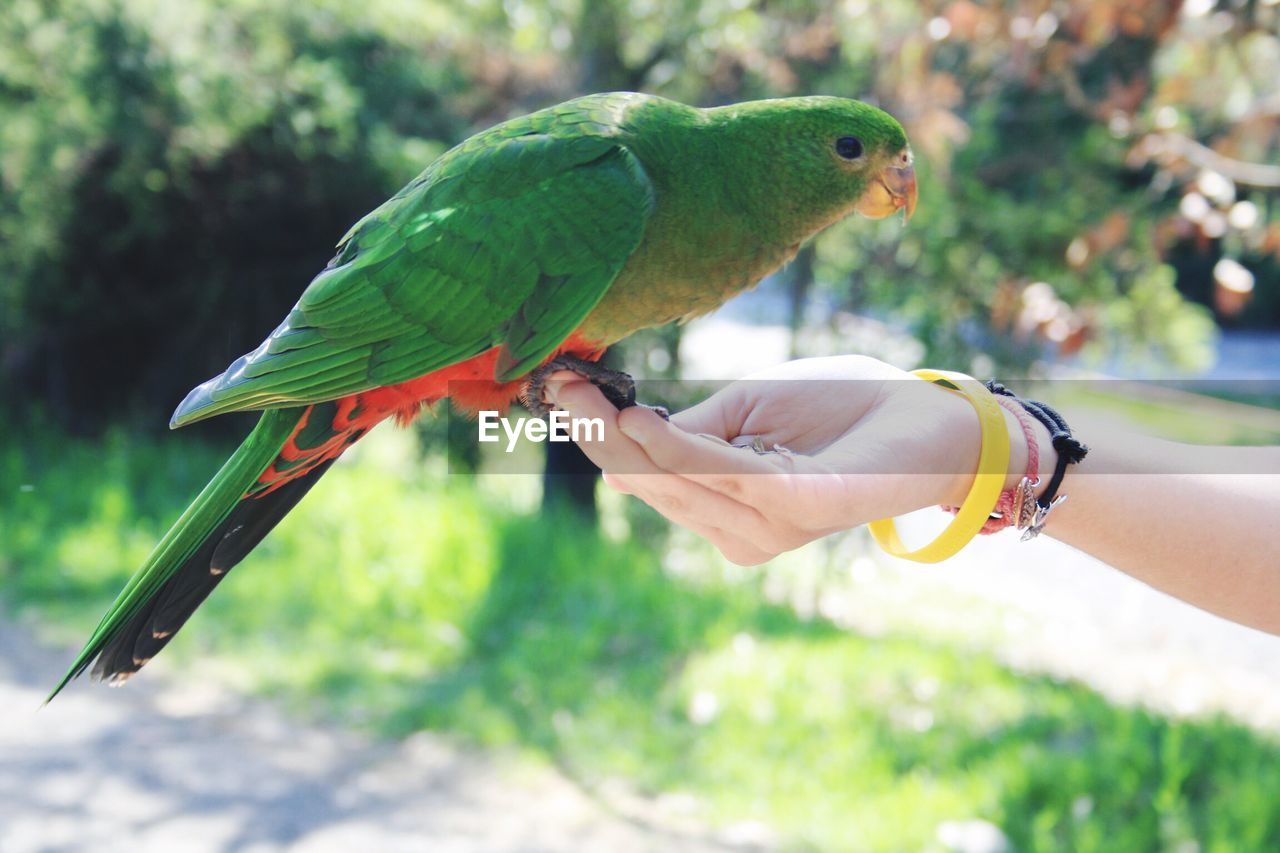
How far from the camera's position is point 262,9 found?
5047 millimetres

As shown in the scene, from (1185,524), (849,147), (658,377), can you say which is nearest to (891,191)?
(849,147)

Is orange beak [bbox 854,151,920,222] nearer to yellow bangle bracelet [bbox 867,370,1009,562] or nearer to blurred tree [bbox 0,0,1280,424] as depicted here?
yellow bangle bracelet [bbox 867,370,1009,562]

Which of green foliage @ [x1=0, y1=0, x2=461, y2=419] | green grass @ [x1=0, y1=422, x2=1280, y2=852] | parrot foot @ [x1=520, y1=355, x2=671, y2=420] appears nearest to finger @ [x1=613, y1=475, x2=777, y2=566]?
parrot foot @ [x1=520, y1=355, x2=671, y2=420]

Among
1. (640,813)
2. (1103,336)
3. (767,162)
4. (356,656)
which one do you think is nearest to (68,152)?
(356,656)

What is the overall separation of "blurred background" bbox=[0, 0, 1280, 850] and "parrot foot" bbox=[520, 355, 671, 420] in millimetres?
1936

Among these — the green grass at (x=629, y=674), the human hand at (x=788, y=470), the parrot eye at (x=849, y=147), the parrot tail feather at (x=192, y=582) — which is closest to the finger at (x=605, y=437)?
→ the human hand at (x=788, y=470)

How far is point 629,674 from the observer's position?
4.02m

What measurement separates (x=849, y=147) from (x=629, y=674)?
2.60 meters

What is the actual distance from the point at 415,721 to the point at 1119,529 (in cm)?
274

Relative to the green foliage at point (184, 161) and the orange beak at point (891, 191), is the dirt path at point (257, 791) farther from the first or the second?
the green foliage at point (184, 161)

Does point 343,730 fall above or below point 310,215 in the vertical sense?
below

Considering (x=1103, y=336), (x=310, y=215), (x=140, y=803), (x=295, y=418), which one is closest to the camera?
(x=295, y=418)

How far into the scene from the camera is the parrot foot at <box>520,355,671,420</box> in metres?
1.74

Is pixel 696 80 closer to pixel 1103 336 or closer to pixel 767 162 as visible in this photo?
pixel 1103 336
